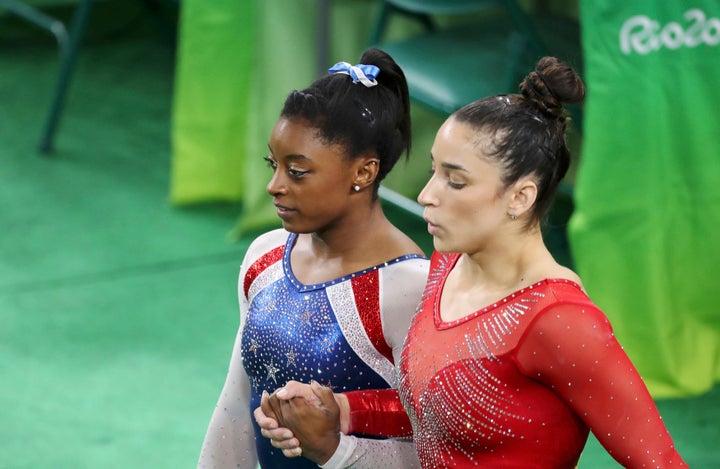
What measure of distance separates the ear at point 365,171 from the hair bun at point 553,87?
0.31 m

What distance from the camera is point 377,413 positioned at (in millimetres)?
1916

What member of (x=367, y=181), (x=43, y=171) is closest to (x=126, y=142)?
(x=43, y=171)

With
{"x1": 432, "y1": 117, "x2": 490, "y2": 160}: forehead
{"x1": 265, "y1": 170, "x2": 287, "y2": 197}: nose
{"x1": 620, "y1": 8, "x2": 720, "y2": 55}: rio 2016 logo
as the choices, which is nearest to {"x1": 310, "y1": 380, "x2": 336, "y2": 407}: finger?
{"x1": 265, "y1": 170, "x2": 287, "y2": 197}: nose

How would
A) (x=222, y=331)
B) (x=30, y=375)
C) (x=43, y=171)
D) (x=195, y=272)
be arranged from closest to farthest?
1. (x=30, y=375)
2. (x=222, y=331)
3. (x=195, y=272)
4. (x=43, y=171)

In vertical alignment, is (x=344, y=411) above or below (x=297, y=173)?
below

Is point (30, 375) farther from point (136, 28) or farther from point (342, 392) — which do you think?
point (136, 28)

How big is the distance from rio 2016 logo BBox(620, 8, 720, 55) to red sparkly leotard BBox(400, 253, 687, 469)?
170 centimetres

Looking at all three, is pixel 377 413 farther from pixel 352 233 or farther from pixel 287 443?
pixel 352 233

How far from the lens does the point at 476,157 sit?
166cm

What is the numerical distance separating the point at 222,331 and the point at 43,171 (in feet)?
5.24

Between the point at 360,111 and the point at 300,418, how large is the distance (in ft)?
1.56

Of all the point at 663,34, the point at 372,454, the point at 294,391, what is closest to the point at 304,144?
the point at 294,391

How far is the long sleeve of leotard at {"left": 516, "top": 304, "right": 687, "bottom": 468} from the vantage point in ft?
5.15

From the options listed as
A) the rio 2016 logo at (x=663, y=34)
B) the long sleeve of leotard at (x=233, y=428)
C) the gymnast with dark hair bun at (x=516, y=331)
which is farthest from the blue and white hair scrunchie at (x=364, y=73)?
the rio 2016 logo at (x=663, y=34)
